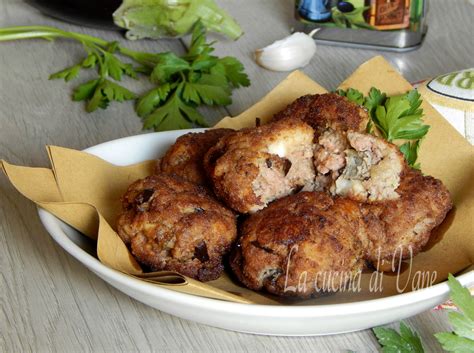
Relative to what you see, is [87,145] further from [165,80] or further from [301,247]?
[301,247]

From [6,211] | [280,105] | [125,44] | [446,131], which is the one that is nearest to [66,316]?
[6,211]

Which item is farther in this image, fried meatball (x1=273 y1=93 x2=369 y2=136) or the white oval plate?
fried meatball (x1=273 y1=93 x2=369 y2=136)

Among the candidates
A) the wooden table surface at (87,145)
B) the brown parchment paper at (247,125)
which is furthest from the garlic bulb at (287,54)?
the brown parchment paper at (247,125)

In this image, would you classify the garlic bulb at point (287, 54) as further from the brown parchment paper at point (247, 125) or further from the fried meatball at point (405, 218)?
the fried meatball at point (405, 218)

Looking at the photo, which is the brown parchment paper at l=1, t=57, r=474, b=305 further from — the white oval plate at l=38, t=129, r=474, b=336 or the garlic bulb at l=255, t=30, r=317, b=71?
the garlic bulb at l=255, t=30, r=317, b=71

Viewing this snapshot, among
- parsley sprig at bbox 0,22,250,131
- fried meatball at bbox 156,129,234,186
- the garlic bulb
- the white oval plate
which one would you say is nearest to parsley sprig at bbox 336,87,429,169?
fried meatball at bbox 156,129,234,186

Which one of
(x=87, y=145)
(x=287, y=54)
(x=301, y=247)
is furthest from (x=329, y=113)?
(x=287, y=54)
